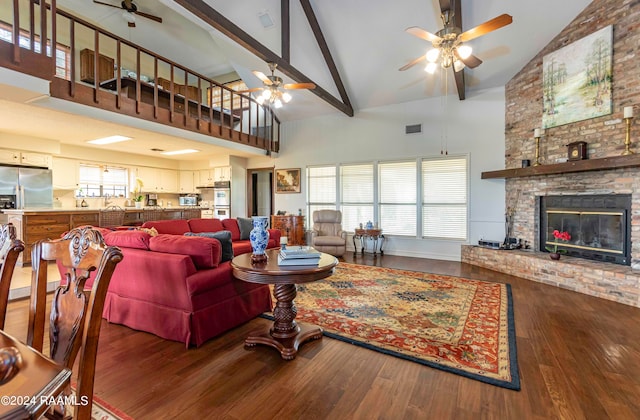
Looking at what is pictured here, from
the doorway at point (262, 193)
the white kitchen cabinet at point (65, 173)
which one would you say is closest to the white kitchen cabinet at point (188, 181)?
the doorway at point (262, 193)

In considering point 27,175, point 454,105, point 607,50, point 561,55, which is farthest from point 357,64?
point 27,175

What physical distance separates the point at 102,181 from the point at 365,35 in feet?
23.1

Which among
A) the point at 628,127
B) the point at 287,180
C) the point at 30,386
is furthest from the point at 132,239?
the point at 628,127

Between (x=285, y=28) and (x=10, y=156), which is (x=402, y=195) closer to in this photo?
(x=285, y=28)

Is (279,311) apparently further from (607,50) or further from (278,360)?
(607,50)

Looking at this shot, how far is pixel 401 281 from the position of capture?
428 cm

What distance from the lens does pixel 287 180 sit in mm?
7984

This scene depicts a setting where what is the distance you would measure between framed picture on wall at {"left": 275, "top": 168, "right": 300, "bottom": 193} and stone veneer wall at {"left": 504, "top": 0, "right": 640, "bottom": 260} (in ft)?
15.5

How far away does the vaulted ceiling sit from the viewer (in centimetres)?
436

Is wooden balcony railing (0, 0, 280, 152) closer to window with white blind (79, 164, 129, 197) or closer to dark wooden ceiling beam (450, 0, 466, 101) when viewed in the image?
window with white blind (79, 164, 129, 197)

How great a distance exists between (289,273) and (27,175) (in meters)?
6.57

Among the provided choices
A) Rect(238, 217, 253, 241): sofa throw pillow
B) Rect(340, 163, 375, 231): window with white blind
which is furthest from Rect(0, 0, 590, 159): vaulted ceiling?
Rect(238, 217, 253, 241): sofa throw pillow

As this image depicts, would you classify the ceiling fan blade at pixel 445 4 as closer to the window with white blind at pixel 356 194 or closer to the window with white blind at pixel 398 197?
the window with white blind at pixel 398 197

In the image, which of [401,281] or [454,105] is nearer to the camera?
[401,281]
